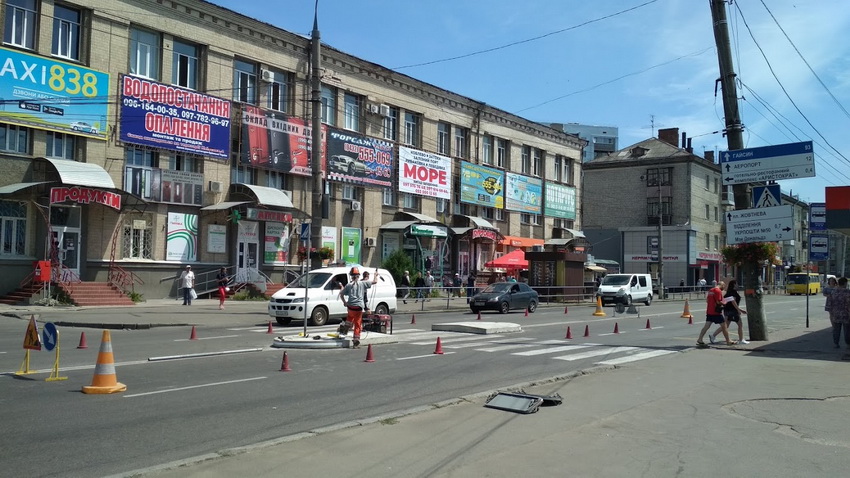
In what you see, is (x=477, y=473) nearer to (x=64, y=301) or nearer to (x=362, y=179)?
(x=64, y=301)

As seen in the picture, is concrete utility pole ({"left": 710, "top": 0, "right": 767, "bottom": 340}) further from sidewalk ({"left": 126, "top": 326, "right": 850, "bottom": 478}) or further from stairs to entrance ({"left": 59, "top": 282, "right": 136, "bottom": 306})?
stairs to entrance ({"left": 59, "top": 282, "right": 136, "bottom": 306})

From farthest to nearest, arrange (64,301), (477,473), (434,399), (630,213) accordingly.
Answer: (630,213) < (64,301) < (434,399) < (477,473)

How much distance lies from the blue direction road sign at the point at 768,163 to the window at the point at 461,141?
30.0 metres

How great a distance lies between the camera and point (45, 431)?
7262 millimetres

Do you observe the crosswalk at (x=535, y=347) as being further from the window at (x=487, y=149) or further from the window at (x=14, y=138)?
the window at (x=487, y=149)

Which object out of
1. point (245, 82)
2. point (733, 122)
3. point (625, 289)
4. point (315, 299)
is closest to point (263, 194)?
point (245, 82)

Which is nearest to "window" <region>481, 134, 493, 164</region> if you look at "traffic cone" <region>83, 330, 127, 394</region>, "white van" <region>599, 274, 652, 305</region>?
"white van" <region>599, 274, 652, 305</region>

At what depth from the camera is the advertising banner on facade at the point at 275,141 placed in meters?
32.6

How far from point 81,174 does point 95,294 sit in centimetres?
452

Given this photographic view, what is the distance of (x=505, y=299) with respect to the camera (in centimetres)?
2998

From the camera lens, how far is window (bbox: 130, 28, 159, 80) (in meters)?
28.8

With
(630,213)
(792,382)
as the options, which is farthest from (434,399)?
(630,213)

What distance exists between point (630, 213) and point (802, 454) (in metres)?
68.0

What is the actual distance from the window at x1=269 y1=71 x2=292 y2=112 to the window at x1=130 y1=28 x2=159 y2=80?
19.6 ft
